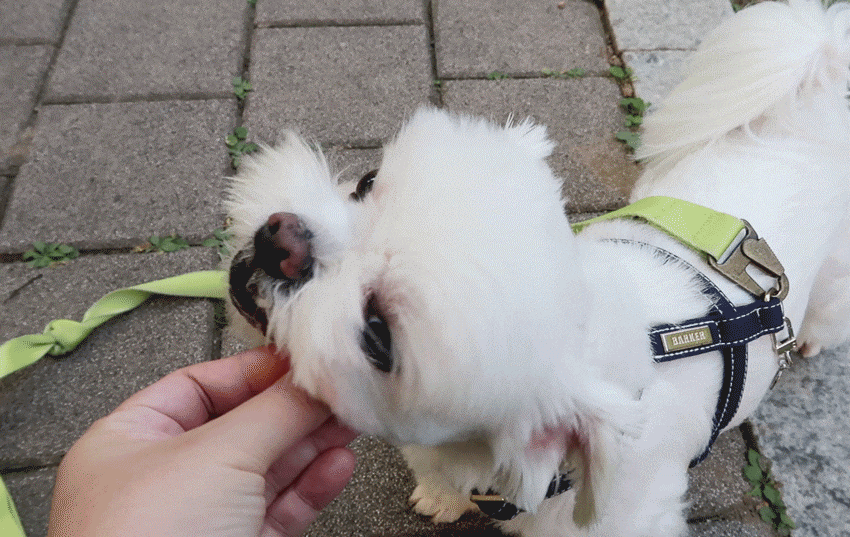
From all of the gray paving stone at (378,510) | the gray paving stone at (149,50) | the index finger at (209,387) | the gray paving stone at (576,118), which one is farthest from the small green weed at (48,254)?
the gray paving stone at (576,118)

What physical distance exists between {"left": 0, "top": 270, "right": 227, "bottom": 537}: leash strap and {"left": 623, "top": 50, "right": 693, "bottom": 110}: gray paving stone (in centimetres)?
211

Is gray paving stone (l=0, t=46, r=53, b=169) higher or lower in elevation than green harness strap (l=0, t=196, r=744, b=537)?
higher

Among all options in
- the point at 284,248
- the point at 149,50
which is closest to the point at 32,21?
the point at 149,50

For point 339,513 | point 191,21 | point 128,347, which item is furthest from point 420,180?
point 191,21

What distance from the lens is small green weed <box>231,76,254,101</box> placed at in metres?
2.62

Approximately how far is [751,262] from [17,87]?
3.04m

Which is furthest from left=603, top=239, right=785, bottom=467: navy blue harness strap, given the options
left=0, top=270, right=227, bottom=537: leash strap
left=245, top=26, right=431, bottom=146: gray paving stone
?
left=245, top=26, right=431, bottom=146: gray paving stone

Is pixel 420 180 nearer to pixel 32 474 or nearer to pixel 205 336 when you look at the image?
pixel 205 336

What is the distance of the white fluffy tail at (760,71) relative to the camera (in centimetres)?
160

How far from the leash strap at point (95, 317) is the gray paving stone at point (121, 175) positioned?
300mm

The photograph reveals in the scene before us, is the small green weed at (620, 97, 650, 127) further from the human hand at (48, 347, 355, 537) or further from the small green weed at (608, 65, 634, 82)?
the human hand at (48, 347, 355, 537)

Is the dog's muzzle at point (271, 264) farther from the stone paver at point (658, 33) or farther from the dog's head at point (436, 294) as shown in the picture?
the stone paver at point (658, 33)

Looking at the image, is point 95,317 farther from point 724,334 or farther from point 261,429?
point 724,334

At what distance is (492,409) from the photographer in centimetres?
95
